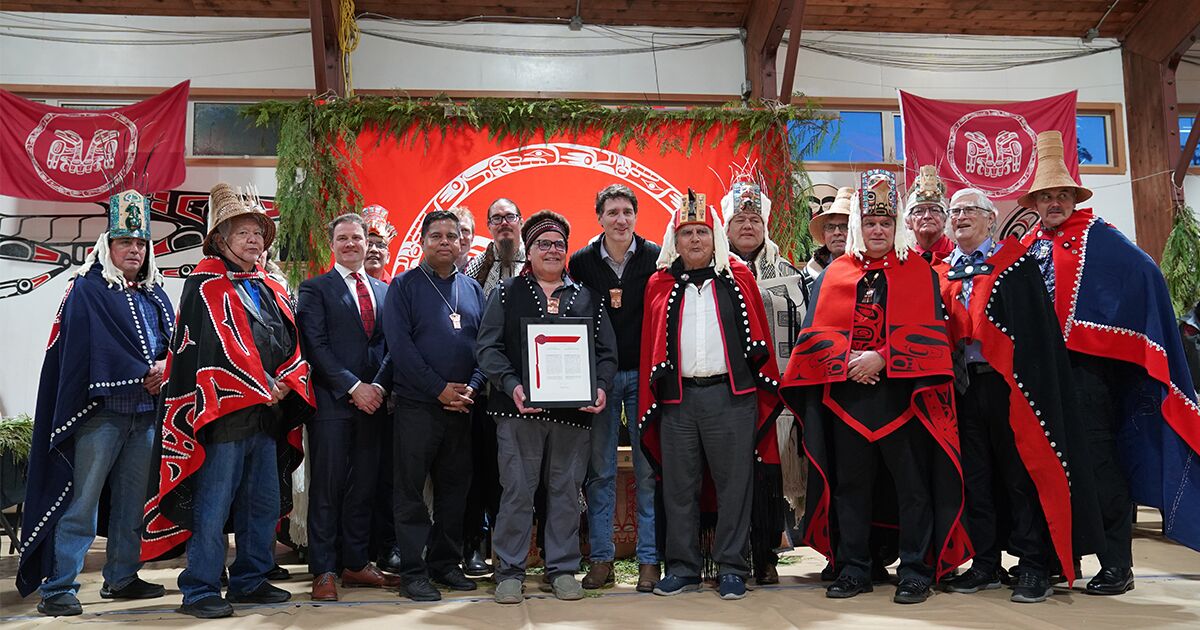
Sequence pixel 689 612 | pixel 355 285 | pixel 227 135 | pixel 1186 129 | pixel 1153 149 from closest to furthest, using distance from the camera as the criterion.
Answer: pixel 689 612
pixel 355 285
pixel 227 135
pixel 1153 149
pixel 1186 129

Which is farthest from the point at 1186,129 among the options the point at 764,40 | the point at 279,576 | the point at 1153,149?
the point at 279,576

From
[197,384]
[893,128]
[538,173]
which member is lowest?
[197,384]

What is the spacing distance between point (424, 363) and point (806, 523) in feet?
5.77

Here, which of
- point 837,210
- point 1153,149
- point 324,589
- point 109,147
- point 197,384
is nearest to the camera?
point 197,384

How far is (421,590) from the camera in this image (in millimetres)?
3518

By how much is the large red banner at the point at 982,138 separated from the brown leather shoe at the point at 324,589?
226 inches

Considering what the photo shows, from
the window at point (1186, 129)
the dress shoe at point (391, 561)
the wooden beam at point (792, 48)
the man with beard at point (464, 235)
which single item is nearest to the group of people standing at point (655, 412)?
the dress shoe at point (391, 561)

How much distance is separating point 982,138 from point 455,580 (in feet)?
19.7

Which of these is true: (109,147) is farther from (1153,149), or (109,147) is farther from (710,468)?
(1153,149)

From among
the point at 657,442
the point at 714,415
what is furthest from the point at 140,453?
the point at 714,415

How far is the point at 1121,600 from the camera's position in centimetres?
343

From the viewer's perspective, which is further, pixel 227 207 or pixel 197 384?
pixel 227 207

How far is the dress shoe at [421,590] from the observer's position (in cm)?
351

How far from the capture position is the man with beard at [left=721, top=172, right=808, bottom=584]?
378 cm
